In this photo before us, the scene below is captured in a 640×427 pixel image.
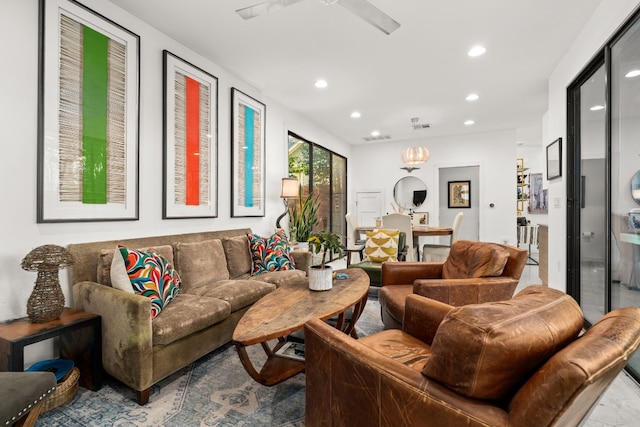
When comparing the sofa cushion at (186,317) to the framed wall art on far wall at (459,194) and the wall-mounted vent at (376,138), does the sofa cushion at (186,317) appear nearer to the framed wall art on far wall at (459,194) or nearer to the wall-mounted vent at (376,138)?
the wall-mounted vent at (376,138)

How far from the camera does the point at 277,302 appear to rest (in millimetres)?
2072

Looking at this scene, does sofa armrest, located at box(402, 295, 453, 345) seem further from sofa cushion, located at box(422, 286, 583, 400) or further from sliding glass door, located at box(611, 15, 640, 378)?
sliding glass door, located at box(611, 15, 640, 378)

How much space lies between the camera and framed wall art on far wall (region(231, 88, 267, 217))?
12.6ft

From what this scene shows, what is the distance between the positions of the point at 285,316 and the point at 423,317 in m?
0.76

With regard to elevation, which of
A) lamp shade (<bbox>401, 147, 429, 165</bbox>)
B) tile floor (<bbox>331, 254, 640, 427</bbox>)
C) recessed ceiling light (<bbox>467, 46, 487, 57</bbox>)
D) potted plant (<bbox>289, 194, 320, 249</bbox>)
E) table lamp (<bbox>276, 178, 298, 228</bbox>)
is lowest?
tile floor (<bbox>331, 254, 640, 427</bbox>)

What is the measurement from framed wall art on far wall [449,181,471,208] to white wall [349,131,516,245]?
0.19 m

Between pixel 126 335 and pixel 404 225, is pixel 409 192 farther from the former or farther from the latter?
pixel 126 335

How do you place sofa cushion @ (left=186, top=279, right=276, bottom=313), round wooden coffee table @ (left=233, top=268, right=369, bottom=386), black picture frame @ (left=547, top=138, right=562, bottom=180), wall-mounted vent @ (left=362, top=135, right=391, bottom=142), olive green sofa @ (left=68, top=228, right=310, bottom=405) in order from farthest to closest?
wall-mounted vent @ (left=362, top=135, right=391, bottom=142) → black picture frame @ (left=547, top=138, right=562, bottom=180) → sofa cushion @ (left=186, top=279, right=276, bottom=313) → olive green sofa @ (left=68, top=228, right=310, bottom=405) → round wooden coffee table @ (left=233, top=268, right=369, bottom=386)

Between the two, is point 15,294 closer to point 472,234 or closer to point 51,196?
point 51,196

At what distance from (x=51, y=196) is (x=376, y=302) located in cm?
320

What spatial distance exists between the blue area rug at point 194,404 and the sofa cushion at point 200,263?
79cm

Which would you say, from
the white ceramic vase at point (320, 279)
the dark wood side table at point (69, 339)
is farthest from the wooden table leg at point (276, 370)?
the dark wood side table at point (69, 339)

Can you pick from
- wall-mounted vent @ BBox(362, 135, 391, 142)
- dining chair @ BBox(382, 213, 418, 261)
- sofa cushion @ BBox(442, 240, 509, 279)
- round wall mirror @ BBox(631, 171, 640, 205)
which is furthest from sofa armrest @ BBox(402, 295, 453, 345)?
wall-mounted vent @ BBox(362, 135, 391, 142)

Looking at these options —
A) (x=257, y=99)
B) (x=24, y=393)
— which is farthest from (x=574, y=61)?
(x=24, y=393)
